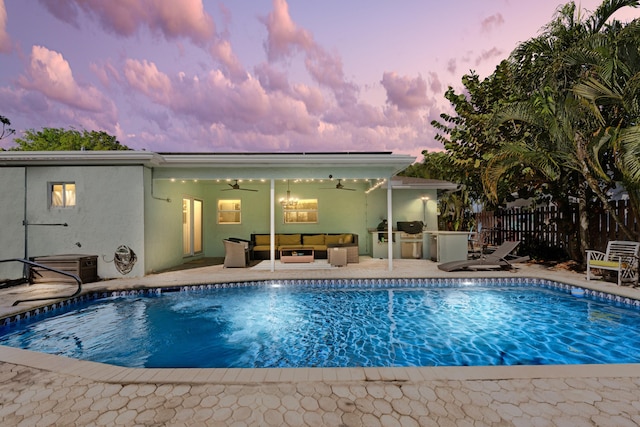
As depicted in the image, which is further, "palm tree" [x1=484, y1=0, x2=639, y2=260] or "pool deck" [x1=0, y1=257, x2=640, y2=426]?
"palm tree" [x1=484, y1=0, x2=639, y2=260]

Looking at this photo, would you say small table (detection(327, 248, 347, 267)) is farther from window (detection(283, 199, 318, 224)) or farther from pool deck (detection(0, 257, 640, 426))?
pool deck (detection(0, 257, 640, 426))

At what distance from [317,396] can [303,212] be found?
10.3 meters

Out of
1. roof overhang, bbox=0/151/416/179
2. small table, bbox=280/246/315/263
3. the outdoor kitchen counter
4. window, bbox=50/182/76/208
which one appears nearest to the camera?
roof overhang, bbox=0/151/416/179

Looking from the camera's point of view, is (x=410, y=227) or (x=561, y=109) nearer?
(x=561, y=109)

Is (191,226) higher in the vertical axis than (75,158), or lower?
lower

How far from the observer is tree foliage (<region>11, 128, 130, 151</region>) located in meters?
27.3

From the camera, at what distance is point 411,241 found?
37.7 feet

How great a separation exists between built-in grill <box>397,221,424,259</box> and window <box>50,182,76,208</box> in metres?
10.2

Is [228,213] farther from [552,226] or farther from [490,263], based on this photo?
[552,226]

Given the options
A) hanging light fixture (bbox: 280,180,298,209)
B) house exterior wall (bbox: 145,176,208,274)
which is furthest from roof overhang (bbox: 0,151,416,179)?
hanging light fixture (bbox: 280,180,298,209)

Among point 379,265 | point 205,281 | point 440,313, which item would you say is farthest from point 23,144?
point 440,313

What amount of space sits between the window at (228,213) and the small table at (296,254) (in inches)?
124

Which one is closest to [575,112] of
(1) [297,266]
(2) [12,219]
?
(1) [297,266]

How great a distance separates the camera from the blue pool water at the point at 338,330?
3.97 m
